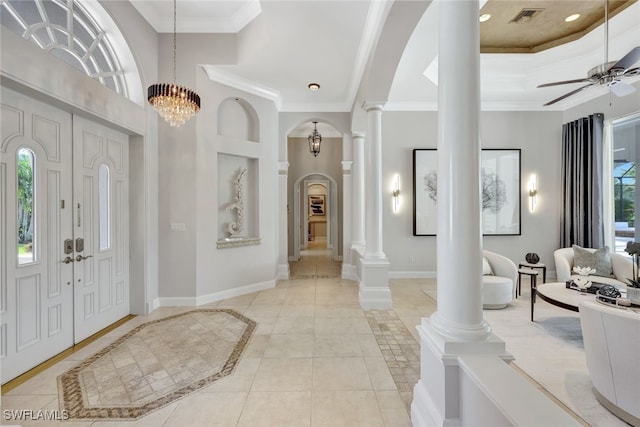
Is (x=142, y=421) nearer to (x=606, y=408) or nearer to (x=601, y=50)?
(x=606, y=408)

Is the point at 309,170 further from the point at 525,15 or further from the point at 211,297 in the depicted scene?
the point at 525,15

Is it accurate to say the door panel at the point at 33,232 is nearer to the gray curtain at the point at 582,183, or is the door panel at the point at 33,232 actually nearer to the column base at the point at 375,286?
the column base at the point at 375,286

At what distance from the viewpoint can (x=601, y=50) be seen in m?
4.30

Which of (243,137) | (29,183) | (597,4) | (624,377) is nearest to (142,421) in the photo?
(29,183)

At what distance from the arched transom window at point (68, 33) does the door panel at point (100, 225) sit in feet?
2.20

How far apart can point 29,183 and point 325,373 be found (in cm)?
323

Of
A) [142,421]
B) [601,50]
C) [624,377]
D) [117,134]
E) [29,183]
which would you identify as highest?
[601,50]

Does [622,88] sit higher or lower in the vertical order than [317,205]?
higher

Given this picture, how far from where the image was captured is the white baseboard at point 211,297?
165 inches

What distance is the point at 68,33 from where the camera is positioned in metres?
2.92

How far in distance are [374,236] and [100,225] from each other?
11.9 feet

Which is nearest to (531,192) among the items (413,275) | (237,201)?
(413,275)

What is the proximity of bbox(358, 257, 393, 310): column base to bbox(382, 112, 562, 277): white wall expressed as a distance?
192 cm

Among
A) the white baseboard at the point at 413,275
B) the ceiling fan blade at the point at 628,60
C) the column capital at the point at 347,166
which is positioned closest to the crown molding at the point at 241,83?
the column capital at the point at 347,166
